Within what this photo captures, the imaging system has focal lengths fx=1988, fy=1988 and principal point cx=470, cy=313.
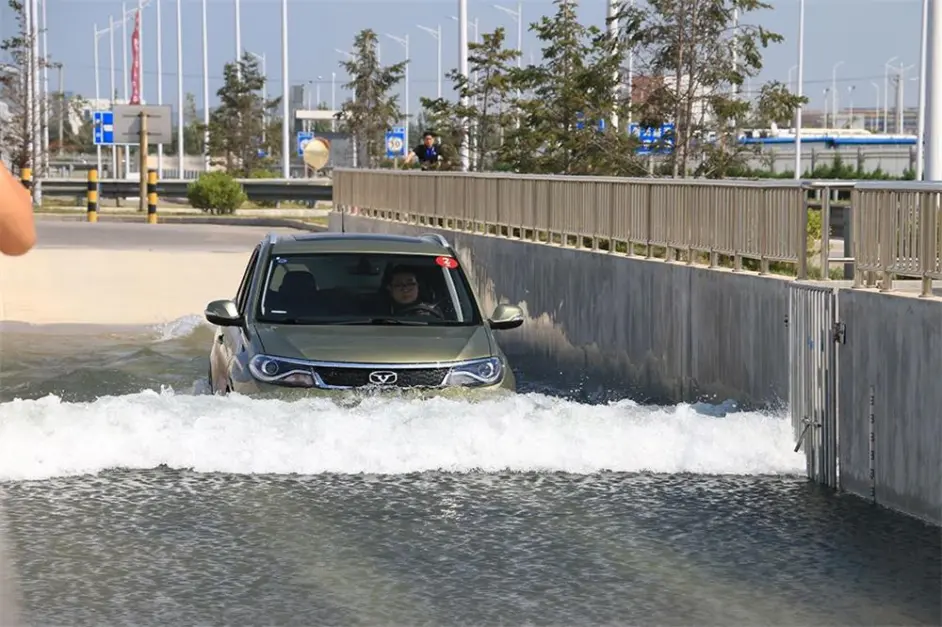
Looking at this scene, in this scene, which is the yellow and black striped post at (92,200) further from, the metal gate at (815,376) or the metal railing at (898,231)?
the metal railing at (898,231)

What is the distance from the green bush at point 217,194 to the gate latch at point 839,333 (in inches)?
1808

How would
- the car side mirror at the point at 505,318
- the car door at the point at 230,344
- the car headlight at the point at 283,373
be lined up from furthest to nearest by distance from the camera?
the car side mirror at the point at 505,318 → the car door at the point at 230,344 → the car headlight at the point at 283,373

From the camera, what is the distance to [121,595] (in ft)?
24.7

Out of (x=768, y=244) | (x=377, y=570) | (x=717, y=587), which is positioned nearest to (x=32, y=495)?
(x=377, y=570)

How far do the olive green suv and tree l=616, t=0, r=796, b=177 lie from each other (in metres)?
15.2

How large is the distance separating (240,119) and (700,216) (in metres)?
78.6

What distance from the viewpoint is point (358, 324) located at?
1270cm

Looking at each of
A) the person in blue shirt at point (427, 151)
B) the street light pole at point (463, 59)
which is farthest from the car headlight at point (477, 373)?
the street light pole at point (463, 59)

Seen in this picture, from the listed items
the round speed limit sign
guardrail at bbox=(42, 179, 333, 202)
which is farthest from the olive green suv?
the round speed limit sign

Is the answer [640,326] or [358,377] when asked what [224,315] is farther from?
[640,326]

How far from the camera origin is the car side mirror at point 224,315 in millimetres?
12328

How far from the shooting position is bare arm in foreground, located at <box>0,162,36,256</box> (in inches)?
125

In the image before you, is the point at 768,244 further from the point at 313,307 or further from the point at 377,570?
the point at 377,570

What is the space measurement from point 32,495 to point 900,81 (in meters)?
159
